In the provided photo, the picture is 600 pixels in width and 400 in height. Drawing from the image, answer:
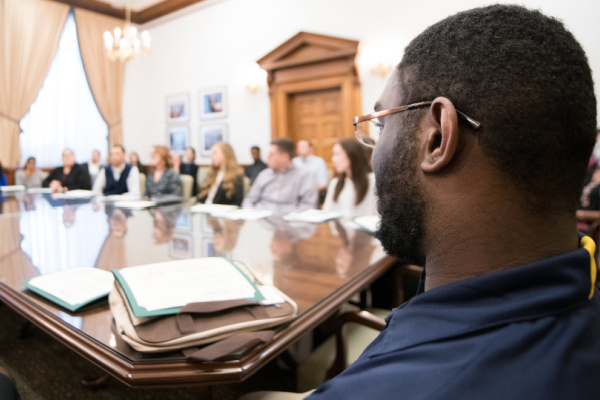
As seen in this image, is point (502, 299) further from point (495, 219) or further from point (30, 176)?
point (30, 176)

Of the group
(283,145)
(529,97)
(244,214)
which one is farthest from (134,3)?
(529,97)

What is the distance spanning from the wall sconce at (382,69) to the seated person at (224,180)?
2904 millimetres

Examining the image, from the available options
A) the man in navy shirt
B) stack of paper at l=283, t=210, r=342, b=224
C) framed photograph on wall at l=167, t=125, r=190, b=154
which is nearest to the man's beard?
the man in navy shirt

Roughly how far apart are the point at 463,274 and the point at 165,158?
15.2ft

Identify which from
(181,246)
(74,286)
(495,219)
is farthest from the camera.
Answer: (181,246)

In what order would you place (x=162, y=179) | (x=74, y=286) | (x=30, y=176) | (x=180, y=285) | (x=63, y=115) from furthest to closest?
1. (x=63, y=115)
2. (x=30, y=176)
3. (x=162, y=179)
4. (x=74, y=286)
5. (x=180, y=285)

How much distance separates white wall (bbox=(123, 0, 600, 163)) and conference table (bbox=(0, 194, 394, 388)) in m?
3.80

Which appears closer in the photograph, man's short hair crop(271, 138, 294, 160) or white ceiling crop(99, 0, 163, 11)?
man's short hair crop(271, 138, 294, 160)

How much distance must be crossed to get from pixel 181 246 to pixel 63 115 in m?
8.28

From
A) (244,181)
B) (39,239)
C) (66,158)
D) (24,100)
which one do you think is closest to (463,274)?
(39,239)

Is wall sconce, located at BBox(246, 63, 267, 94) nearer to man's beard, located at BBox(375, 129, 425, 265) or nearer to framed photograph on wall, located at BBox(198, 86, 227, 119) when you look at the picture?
framed photograph on wall, located at BBox(198, 86, 227, 119)

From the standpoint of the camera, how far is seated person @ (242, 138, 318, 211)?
3863 millimetres

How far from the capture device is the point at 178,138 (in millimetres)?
8945

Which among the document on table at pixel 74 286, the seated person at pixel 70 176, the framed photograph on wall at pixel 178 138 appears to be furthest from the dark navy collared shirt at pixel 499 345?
the framed photograph on wall at pixel 178 138
